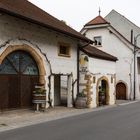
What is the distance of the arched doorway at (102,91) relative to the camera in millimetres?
24534

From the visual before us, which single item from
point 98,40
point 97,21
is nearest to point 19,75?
point 97,21

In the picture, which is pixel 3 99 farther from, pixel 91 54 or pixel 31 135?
pixel 91 54

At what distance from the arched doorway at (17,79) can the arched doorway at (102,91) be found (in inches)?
263

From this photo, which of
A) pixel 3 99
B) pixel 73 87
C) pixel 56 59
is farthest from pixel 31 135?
pixel 73 87

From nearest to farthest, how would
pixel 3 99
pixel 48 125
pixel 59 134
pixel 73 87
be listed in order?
pixel 59 134 < pixel 48 125 < pixel 3 99 < pixel 73 87

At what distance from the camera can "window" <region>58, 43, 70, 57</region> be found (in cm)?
2133

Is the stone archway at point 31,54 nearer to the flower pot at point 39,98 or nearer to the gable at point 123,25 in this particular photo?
the flower pot at point 39,98

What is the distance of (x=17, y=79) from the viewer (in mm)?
17672

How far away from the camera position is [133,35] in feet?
130

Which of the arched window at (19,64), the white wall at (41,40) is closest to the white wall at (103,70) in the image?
the white wall at (41,40)

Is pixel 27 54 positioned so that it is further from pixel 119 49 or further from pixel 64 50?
pixel 119 49

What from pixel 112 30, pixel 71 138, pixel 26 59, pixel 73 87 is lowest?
pixel 71 138

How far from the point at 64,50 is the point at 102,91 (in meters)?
4.91

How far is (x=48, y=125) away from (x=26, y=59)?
5.84 metres
